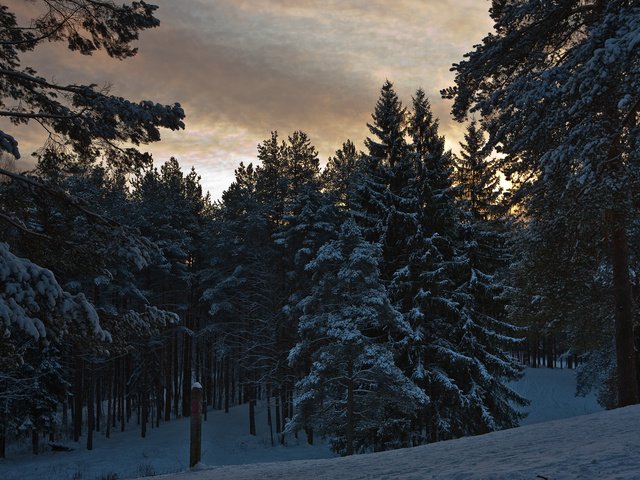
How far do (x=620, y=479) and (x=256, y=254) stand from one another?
29509mm

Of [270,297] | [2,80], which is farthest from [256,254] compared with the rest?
[2,80]

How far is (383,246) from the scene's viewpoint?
2377 centimetres

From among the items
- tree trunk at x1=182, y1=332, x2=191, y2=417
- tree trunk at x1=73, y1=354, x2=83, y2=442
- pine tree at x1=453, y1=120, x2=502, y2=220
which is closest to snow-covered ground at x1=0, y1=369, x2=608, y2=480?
tree trunk at x1=73, y1=354, x2=83, y2=442

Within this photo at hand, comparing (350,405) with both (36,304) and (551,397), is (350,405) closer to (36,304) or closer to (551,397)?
(36,304)

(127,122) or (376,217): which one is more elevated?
(376,217)

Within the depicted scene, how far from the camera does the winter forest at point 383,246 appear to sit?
29.8 ft

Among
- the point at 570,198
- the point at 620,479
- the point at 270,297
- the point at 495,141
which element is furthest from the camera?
the point at 270,297

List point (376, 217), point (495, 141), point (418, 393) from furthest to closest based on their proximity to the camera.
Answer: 1. point (376, 217)
2. point (418, 393)
3. point (495, 141)

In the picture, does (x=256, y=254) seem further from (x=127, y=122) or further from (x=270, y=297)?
(x=127, y=122)

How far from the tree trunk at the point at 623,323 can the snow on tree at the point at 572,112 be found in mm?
21

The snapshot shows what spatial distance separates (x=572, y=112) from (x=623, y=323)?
5.24 meters

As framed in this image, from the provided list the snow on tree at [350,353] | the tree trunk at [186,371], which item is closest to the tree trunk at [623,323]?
the snow on tree at [350,353]

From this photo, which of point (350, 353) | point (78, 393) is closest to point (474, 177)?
point (350, 353)

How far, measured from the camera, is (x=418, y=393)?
1888 cm
